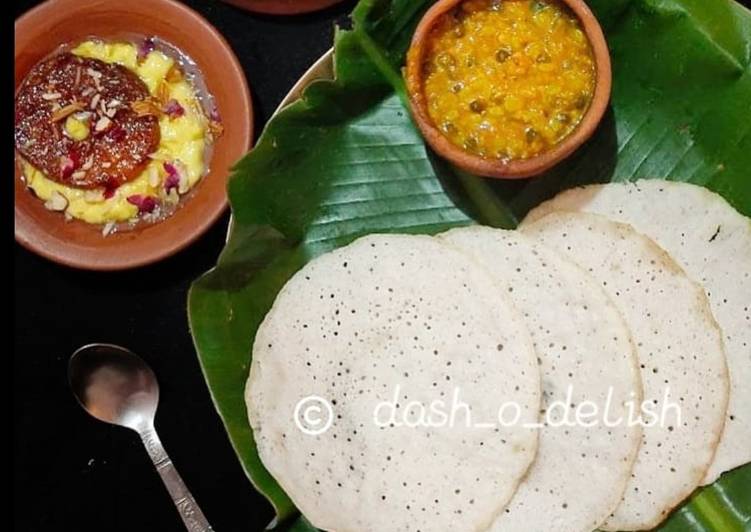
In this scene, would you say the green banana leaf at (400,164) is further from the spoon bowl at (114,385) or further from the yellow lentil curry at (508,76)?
the spoon bowl at (114,385)

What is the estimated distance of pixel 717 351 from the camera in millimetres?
2336

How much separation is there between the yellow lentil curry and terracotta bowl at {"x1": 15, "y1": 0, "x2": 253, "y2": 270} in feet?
1.90

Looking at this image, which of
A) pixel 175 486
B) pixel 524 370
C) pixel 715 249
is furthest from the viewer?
pixel 175 486

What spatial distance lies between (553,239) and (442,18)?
598mm

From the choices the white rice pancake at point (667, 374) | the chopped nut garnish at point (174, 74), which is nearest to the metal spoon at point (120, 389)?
the chopped nut garnish at point (174, 74)

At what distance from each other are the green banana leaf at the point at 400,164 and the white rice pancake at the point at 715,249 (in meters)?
0.05

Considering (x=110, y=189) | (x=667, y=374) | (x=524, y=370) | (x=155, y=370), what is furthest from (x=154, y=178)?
(x=667, y=374)

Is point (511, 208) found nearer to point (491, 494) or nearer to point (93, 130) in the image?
point (491, 494)

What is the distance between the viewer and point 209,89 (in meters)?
2.71

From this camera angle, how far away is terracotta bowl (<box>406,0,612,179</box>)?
89.9 inches

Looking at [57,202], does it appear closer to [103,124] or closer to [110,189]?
[110,189]

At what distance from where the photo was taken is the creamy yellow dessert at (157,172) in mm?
2658

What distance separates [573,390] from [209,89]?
50.4 inches

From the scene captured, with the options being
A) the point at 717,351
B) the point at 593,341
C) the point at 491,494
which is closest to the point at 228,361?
the point at 491,494
